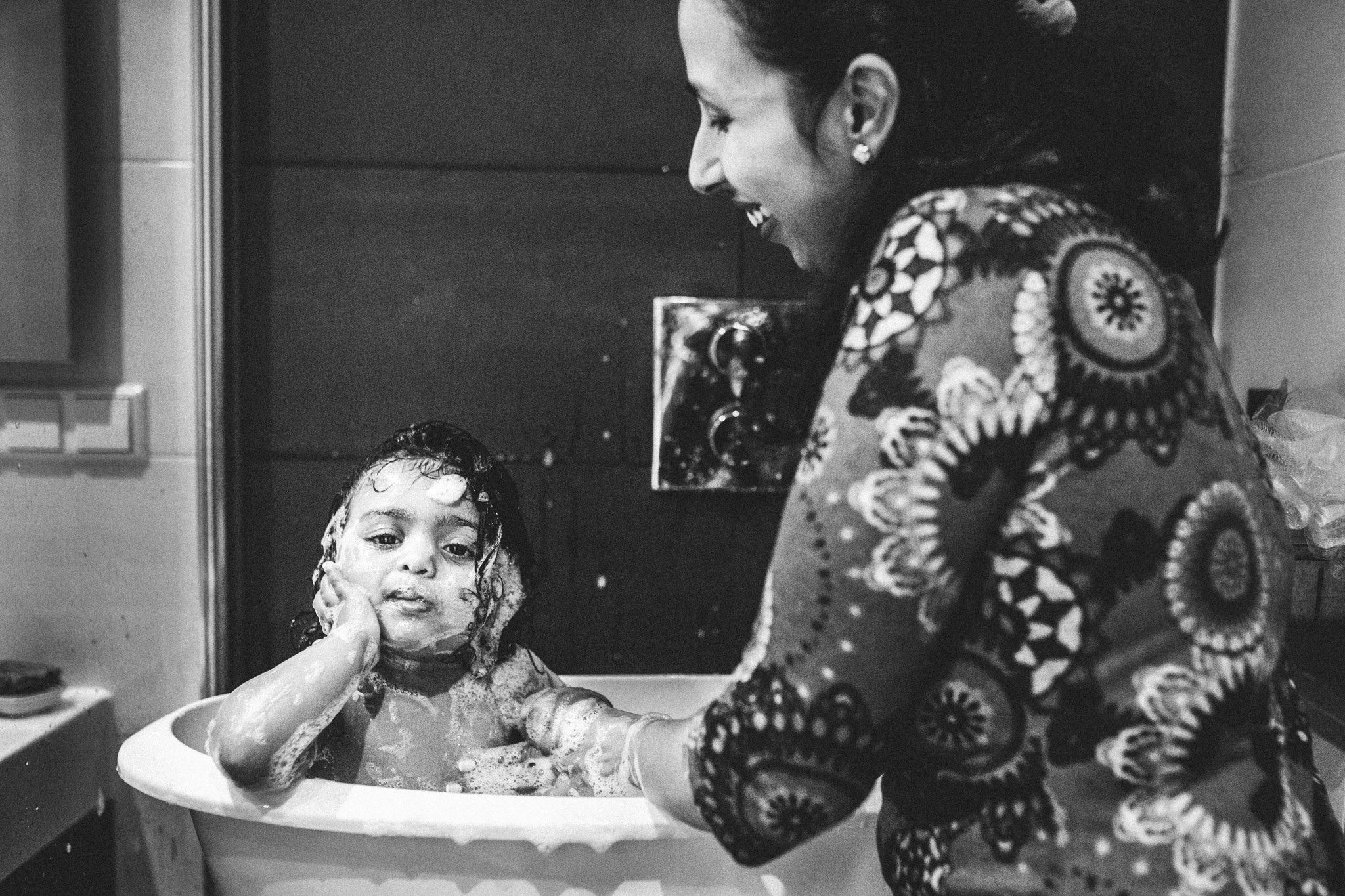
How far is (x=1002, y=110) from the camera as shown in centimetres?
72

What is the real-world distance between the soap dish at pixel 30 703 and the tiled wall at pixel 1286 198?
2.02 m

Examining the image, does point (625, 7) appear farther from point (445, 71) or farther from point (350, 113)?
point (350, 113)

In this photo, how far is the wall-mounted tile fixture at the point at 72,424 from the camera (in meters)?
1.68

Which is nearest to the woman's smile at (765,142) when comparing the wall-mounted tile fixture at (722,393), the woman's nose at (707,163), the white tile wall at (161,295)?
the woman's nose at (707,163)

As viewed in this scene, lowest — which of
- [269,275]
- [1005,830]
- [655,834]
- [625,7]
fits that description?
[655,834]

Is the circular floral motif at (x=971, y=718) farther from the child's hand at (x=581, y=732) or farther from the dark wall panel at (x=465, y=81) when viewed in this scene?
the dark wall panel at (x=465, y=81)

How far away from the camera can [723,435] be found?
1.71m

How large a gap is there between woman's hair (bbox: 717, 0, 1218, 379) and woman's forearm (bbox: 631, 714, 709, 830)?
1.30ft

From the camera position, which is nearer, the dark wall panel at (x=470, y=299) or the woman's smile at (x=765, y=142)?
the woman's smile at (x=765, y=142)

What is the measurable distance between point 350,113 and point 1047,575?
150 centimetres

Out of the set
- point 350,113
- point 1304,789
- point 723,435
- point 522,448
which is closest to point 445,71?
point 350,113

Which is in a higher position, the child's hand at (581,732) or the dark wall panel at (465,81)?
the dark wall panel at (465,81)

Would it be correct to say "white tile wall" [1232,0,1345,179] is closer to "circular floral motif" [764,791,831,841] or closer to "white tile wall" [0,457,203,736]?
"circular floral motif" [764,791,831,841]

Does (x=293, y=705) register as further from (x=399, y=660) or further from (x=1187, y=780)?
(x=1187, y=780)
